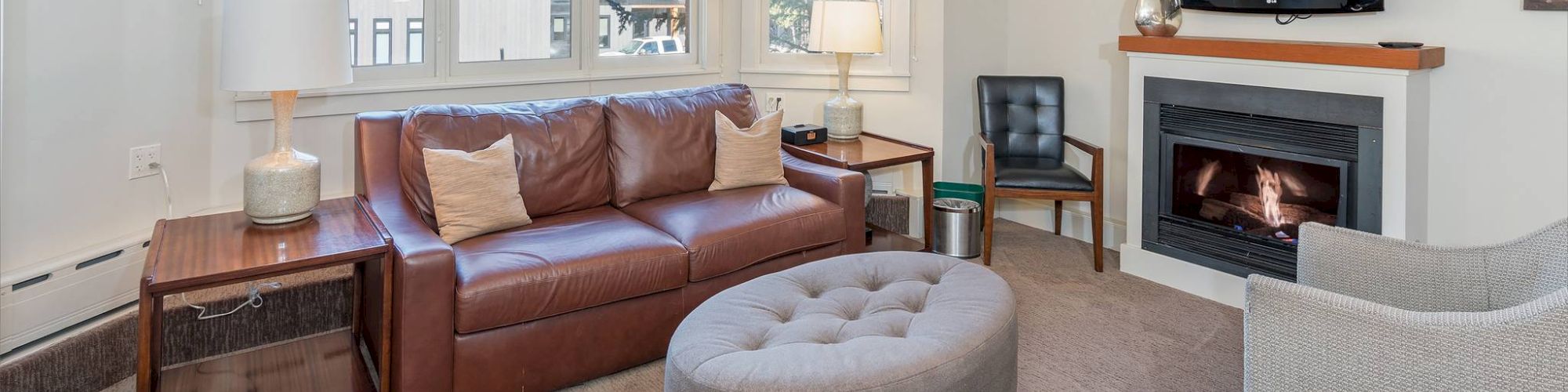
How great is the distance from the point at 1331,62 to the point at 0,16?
12.5 feet

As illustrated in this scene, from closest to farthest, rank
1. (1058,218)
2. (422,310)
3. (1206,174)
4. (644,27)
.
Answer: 1. (422,310)
2. (1206,174)
3. (644,27)
4. (1058,218)

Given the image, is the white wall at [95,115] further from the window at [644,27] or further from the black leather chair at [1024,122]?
the black leather chair at [1024,122]

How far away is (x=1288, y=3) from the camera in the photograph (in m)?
3.51

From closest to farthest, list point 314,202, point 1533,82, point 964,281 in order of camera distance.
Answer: point 964,281 → point 314,202 → point 1533,82

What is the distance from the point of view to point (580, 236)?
2922 mm

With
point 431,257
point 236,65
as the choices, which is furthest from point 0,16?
point 431,257

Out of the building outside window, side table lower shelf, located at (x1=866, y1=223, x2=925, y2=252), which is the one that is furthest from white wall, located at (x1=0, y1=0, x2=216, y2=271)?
side table lower shelf, located at (x1=866, y1=223, x2=925, y2=252)

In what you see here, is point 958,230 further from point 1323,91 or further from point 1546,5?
point 1546,5

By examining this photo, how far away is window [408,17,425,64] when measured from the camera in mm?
3619

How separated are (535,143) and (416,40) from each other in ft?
2.67

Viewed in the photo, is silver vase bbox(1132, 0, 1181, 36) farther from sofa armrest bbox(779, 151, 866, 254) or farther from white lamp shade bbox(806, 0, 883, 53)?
sofa armrest bbox(779, 151, 866, 254)

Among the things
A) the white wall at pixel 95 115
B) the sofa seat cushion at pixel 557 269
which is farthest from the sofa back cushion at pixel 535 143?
the white wall at pixel 95 115

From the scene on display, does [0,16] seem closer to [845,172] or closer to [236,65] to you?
[236,65]

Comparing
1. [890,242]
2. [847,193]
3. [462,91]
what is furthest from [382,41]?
[890,242]
